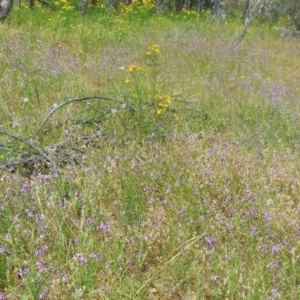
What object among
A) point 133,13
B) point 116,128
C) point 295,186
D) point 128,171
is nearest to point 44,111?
point 116,128

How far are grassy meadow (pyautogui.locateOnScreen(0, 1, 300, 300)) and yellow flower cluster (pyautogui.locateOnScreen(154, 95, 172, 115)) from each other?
0.03m

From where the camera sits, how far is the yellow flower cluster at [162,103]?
14.8 feet

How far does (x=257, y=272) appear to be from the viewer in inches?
92.7

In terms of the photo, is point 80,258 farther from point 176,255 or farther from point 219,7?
point 219,7

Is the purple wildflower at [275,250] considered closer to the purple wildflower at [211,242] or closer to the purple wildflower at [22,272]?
the purple wildflower at [211,242]

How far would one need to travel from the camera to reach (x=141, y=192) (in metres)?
3.11

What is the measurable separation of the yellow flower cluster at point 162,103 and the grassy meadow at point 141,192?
1.3 inches

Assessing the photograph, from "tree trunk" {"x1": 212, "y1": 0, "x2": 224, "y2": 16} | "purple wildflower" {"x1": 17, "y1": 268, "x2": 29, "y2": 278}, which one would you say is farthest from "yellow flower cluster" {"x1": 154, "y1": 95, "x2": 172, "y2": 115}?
"tree trunk" {"x1": 212, "y1": 0, "x2": 224, "y2": 16}

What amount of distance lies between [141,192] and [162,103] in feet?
5.95

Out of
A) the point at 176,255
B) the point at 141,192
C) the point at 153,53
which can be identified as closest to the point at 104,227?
the point at 176,255

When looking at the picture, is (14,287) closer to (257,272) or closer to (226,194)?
(257,272)

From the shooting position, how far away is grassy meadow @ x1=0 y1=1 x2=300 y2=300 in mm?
2305

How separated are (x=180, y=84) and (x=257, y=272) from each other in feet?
14.9

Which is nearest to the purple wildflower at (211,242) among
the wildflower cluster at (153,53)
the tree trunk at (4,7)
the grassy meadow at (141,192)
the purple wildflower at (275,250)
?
the grassy meadow at (141,192)
